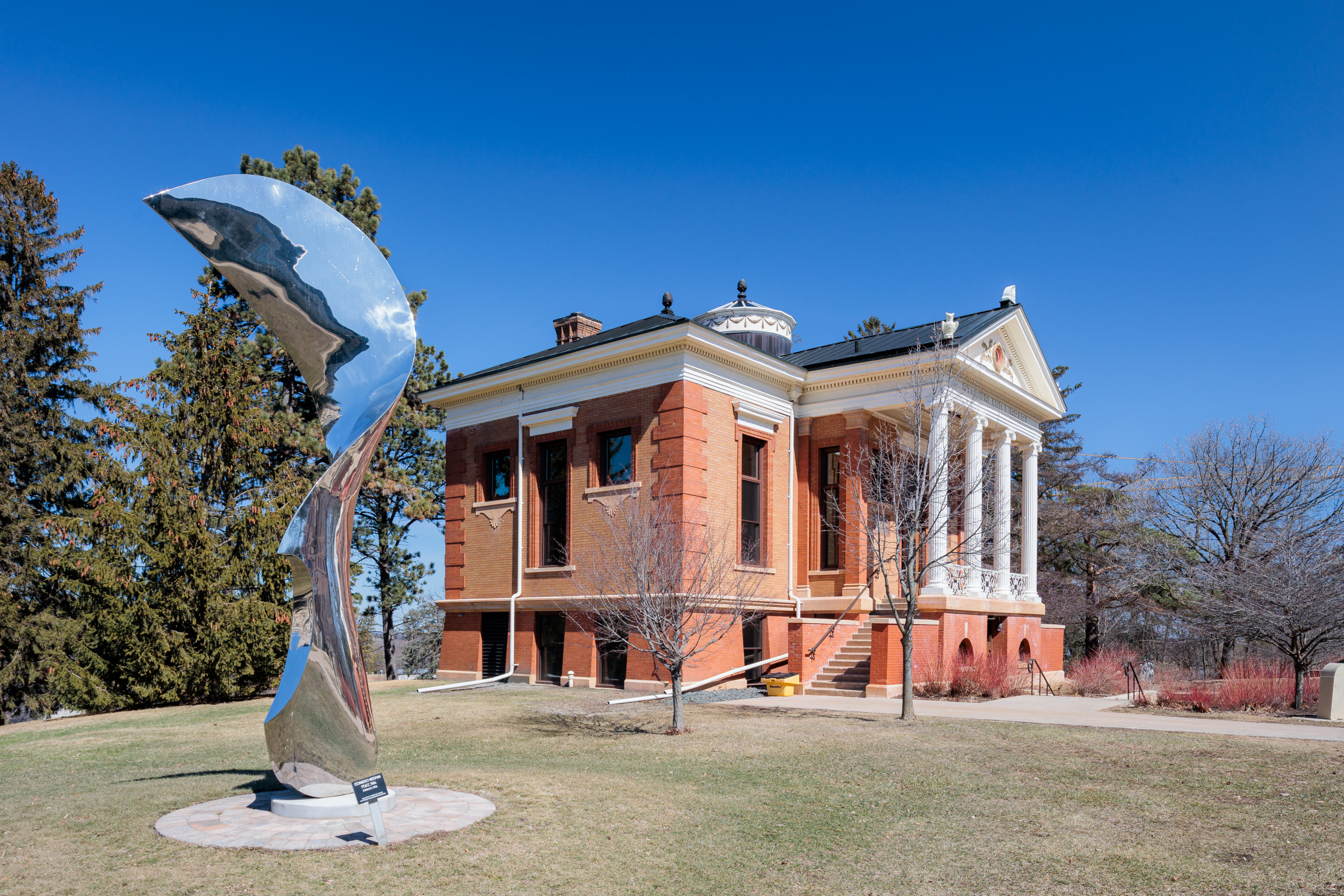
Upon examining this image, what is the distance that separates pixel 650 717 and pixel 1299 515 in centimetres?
2435

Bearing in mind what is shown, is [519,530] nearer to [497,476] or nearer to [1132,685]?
[497,476]

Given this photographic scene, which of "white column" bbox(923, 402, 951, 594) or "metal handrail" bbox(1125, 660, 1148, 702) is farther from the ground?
"white column" bbox(923, 402, 951, 594)

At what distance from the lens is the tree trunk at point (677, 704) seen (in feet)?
45.4

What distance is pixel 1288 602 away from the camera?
17.2m

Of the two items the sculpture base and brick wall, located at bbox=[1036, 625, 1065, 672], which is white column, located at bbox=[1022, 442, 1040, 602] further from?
the sculpture base

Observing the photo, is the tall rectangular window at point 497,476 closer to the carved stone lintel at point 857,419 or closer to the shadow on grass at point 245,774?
the carved stone lintel at point 857,419

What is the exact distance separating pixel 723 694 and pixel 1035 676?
10.1 m

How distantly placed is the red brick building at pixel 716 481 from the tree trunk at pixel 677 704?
6.14 meters

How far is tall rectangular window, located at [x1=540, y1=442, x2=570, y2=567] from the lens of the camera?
23297mm

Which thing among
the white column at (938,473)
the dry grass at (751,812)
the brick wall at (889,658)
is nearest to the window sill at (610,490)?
the brick wall at (889,658)

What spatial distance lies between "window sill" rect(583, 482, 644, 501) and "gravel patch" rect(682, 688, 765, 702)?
14.7 ft

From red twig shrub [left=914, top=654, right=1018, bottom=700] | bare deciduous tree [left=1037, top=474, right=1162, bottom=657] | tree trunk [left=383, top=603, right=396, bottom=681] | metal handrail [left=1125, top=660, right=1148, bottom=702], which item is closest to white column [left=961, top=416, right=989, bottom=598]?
red twig shrub [left=914, top=654, right=1018, bottom=700]

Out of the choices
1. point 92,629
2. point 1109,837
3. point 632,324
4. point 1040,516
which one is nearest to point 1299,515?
point 1040,516

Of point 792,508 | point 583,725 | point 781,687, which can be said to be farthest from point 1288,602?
point 583,725
